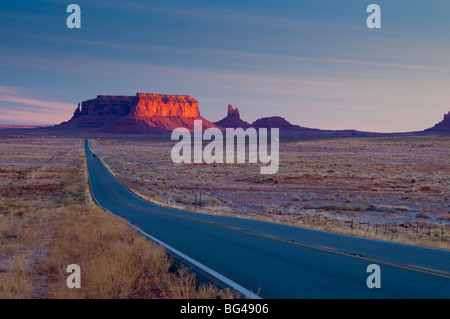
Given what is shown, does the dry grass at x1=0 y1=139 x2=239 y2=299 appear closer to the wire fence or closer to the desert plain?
the desert plain

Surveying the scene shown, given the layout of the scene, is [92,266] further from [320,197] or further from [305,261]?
[320,197]

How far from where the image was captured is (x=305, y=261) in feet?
29.6

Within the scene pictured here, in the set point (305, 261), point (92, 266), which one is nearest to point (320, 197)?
point (305, 261)

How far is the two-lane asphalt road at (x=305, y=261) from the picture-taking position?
687 cm

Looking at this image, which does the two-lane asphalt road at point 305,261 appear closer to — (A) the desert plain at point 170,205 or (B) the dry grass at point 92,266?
(B) the dry grass at point 92,266

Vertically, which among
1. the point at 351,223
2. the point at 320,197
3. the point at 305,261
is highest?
the point at 305,261

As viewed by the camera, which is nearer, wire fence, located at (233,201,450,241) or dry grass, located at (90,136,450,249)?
wire fence, located at (233,201,450,241)

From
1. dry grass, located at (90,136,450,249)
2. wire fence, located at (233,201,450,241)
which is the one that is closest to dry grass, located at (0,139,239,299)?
dry grass, located at (90,136,450,249)

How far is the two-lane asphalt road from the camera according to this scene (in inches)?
271

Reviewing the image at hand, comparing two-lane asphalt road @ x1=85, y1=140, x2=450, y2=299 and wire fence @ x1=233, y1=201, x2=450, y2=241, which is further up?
two-lane asphalt road @ x1=85, y1=140, x2=450, y2=299

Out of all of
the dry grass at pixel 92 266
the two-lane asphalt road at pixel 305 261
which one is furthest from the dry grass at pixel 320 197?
the dry grass at pixel 92 266
